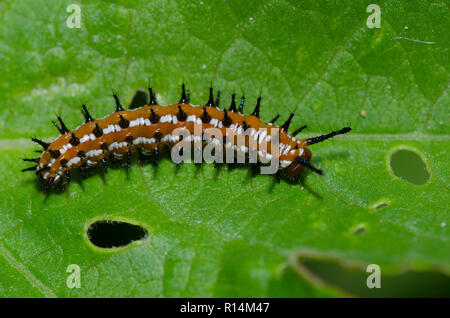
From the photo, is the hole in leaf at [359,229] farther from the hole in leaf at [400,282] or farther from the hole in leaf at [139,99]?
the hole in leaf at [139,99]

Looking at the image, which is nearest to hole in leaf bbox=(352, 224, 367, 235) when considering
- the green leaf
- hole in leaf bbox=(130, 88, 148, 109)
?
the green leaf

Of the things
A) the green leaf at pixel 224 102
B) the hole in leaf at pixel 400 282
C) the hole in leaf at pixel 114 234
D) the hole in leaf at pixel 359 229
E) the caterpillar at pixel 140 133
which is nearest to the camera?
the hole in leaf at pixel 359 229

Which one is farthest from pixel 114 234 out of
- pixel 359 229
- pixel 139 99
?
pixel 359 229

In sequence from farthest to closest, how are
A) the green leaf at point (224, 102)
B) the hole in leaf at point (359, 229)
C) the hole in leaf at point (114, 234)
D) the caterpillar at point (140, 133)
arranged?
the caterpillar at point (140, 133), the hole in leaf at point (114, 234), the green leaf at point (224, 102), the hole in leaf at point (359, 229)

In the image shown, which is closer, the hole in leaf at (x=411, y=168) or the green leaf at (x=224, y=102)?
the green leaf at (x=224, y=102)

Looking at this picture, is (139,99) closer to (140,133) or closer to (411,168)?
(140,133)

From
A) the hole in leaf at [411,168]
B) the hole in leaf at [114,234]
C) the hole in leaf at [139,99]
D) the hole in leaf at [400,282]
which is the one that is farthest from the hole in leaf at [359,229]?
the hole in leaf at [139,99]

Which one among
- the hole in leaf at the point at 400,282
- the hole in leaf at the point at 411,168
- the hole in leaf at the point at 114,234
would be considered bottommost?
the hole in leaf at the point at 400,282
